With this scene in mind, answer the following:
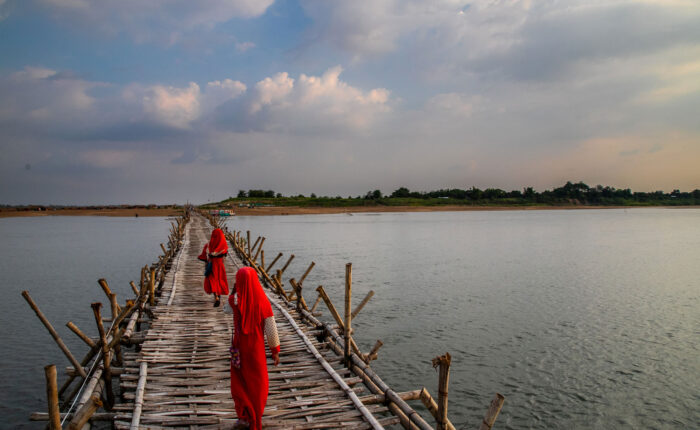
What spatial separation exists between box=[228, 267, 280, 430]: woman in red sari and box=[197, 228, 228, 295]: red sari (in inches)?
173

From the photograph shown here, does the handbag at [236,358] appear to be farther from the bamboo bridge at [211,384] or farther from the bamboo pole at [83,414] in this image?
the bamboo pole at [83,414]

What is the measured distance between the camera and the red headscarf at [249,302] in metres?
4.11

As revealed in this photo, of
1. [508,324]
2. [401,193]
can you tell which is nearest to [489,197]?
[401,193]

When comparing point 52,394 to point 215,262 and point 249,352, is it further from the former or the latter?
point 215,262

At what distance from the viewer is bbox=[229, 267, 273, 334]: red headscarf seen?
162 inches

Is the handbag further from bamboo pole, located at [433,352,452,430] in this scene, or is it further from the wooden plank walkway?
bamboo pole, located at [433,352,452,430]

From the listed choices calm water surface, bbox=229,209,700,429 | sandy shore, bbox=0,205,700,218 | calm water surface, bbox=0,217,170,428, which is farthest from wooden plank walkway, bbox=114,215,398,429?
sandy shore, bbox=0,205,700,218

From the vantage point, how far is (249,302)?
413 centimetres

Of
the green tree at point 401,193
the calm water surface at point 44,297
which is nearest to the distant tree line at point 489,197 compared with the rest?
the green tree at point 401,193

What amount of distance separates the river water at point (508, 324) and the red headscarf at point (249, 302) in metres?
4.06

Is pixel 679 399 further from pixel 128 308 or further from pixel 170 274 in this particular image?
pixel 170 274

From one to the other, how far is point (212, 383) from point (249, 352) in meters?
1.49

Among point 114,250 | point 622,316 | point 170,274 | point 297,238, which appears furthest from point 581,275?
point 114,250

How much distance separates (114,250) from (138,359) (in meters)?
23.5
